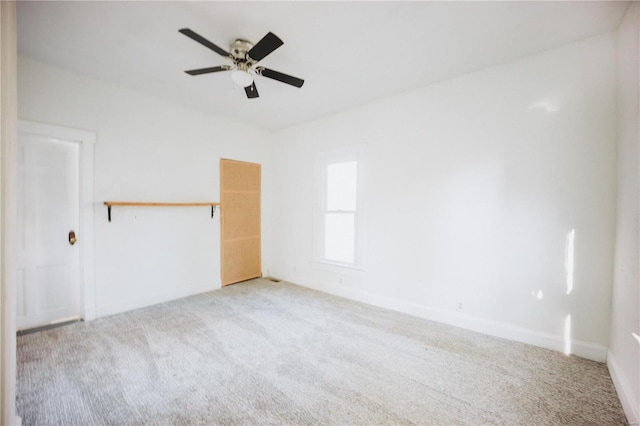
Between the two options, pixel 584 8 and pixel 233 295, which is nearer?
pixel 584 8

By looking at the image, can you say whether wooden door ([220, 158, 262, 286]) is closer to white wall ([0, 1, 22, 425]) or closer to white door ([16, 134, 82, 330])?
white door ([16, 134, 82, 330])

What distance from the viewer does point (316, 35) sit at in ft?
7.70

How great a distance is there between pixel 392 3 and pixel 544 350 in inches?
133

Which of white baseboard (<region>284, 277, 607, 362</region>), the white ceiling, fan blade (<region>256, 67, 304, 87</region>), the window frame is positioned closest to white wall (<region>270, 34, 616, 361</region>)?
white baseboard (<region>284, 277, 607, 362</region>)

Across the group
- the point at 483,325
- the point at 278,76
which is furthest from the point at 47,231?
the point at 483,325

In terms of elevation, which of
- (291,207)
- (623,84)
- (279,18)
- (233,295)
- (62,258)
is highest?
(279,18)

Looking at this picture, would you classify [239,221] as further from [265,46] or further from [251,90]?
[265,46]

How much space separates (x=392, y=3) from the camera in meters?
1.98

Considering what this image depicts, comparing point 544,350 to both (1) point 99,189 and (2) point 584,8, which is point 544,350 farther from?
(1) point 99,189

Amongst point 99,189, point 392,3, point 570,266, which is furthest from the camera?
point 99,189

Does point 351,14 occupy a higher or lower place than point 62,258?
higher

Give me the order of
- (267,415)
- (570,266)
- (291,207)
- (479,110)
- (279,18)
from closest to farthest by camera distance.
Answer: (267,415), (279,18), (570,266), (479,110), (291,207)

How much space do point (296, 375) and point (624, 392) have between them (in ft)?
Result: 7.73

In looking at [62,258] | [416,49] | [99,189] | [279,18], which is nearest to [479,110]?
[416,49]
